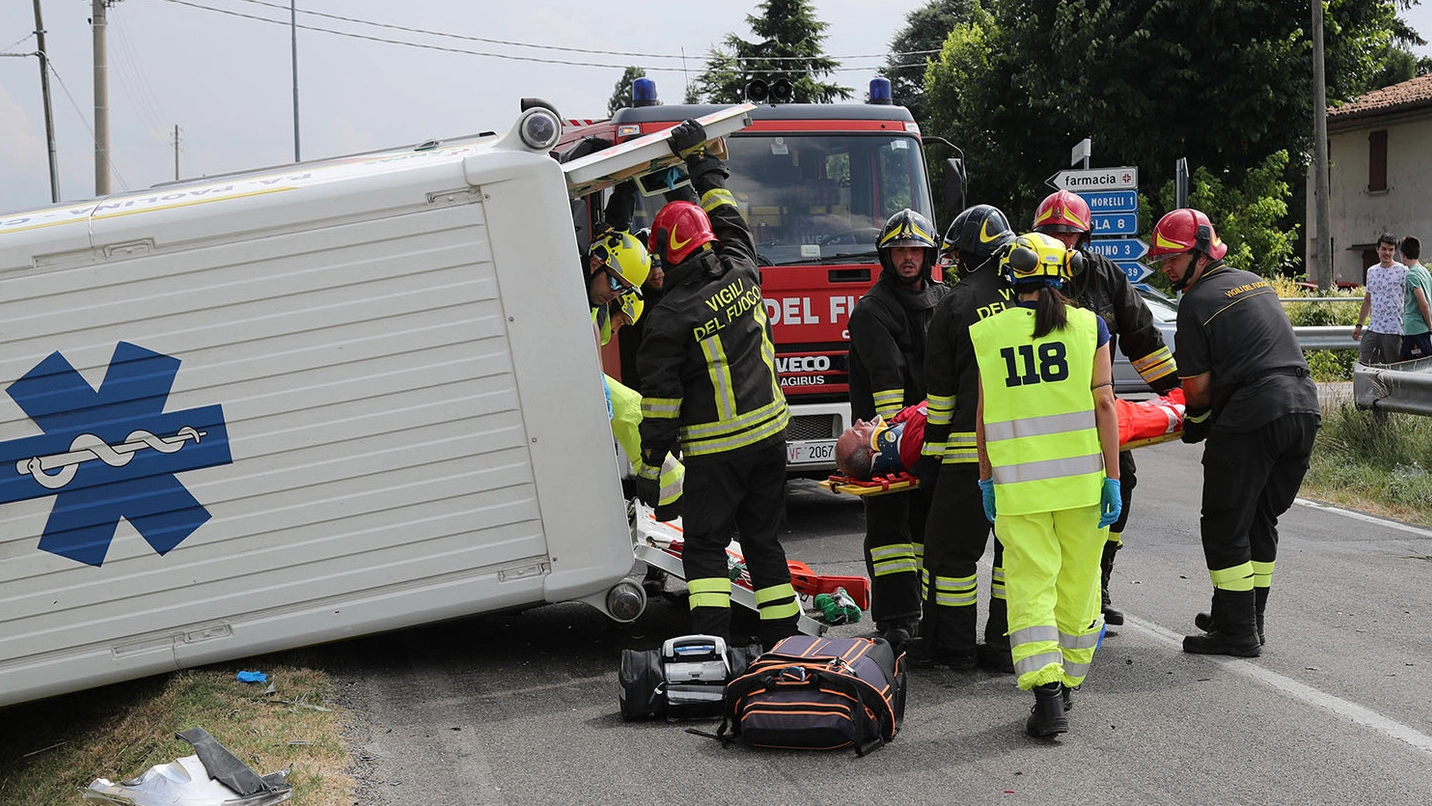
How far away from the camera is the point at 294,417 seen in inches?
227

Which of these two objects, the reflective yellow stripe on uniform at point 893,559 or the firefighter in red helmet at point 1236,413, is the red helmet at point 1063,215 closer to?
the firefighter in red helmet at point 1236,413

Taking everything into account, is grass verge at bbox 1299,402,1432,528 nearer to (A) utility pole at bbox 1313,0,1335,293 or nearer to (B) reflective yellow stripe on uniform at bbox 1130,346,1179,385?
(B) reflective yellow stripe on uniform at bbox 1130,346,1179,385

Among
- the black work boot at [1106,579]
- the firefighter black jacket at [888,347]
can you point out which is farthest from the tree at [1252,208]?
the firefighter black jacket at [888,347]

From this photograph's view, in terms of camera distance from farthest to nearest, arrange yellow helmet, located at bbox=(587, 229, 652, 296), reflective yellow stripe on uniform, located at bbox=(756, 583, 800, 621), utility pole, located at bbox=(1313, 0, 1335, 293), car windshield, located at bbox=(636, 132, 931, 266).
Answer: utility pole, located at bbox=(1313, 0, 1335, 293) < car windshield, located at bbox=(636, 132, 931, 266) < yellow helmet, located at bbox=(587, 229, 652, 296) < reflective yellow stripe on uniform, located at bbox=(756, 583, 800, 621)

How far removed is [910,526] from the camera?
6.74 metres

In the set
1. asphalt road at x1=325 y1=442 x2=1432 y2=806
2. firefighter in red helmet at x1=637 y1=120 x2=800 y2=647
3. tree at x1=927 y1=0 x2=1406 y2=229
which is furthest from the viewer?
tree at x1=927 y1=0 x2=1406 y2=229

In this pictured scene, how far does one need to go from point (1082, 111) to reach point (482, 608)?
2773 centimetres

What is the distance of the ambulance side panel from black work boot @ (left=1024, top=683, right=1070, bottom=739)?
202 centimetres

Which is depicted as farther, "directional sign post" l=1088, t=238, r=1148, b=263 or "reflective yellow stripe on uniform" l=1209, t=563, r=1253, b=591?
"directional sign post" l=1088, t=238, r=1148, b=263

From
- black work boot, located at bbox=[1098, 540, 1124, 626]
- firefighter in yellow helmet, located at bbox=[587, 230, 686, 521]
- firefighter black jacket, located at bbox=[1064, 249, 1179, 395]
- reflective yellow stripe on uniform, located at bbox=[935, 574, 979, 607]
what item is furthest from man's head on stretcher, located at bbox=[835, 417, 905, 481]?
black work boot, located at bbox=[1098, 540, 1124, 626]

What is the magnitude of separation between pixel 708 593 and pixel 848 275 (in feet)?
13.5

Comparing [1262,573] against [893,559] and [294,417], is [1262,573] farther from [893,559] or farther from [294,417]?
[294,417]

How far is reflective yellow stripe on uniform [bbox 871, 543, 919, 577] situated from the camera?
6.53m

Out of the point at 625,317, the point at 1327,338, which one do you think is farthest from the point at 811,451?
the point at 1327,338
